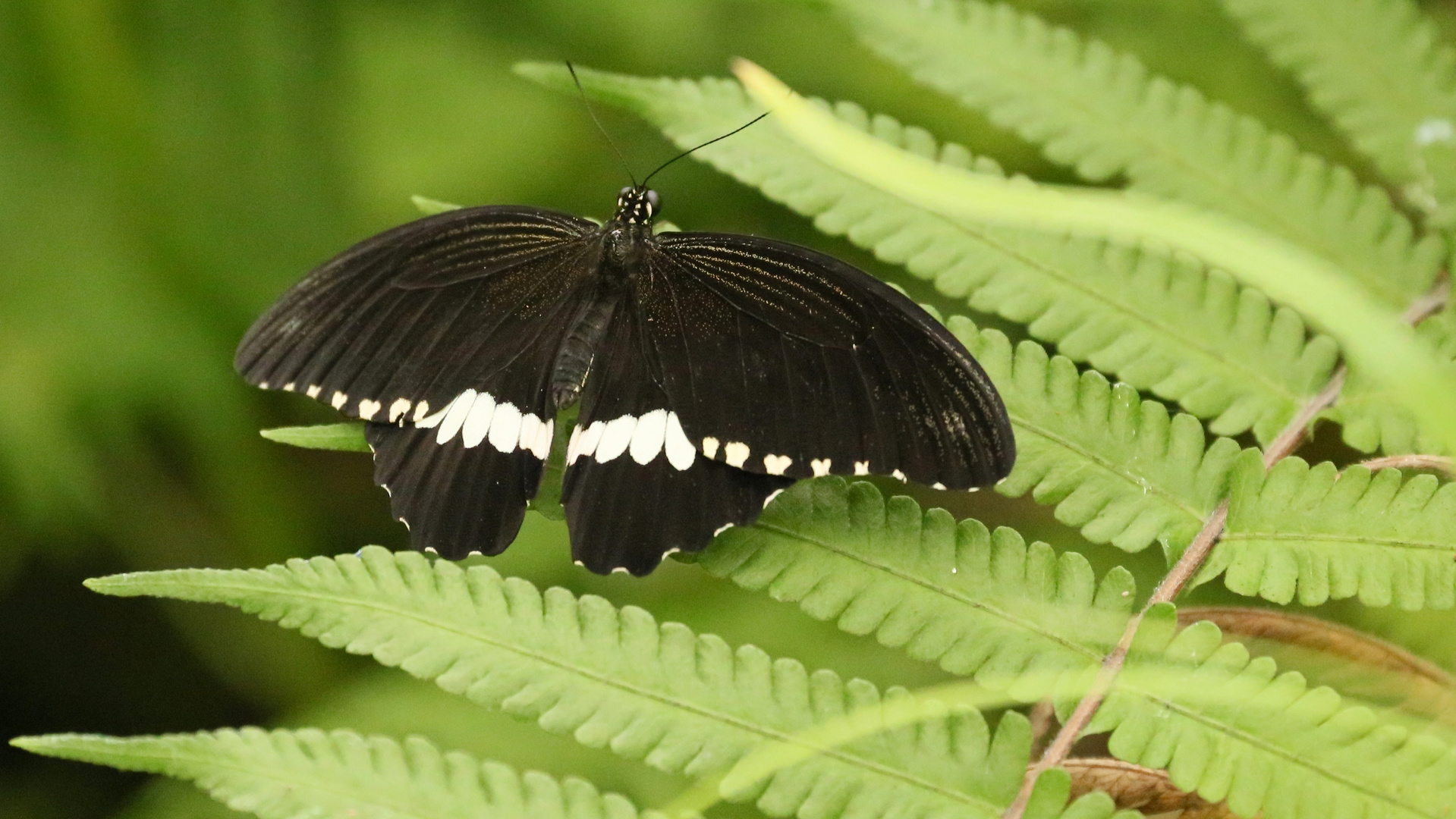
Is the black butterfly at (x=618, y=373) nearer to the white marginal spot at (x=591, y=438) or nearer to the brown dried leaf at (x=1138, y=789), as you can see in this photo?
the white marginal spot at (x=591, y=438)

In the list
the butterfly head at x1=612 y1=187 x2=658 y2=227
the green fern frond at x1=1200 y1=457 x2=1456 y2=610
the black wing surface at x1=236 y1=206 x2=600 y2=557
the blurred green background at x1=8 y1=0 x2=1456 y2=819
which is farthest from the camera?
the blurred green background at x1=8 y1=0 x2=1456 y2=819

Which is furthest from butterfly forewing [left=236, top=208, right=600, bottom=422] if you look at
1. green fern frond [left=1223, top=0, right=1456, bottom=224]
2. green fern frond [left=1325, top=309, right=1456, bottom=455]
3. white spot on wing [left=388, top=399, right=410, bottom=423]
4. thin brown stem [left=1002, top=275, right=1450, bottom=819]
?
green fern frond [left=1223, top=0, right=1456, bottom=224]

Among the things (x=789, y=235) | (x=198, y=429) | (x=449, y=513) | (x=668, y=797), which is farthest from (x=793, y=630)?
(x=198, y=429)

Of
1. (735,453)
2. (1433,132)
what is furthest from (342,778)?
(1433,132)

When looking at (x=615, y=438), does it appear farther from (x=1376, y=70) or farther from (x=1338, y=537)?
(x=1376, y=70)

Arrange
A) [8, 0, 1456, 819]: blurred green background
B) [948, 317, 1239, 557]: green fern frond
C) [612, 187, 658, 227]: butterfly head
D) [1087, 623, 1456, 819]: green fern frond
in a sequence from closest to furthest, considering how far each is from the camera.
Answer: [1087, 623, 1456, 819]: green fern frond, [948, 317, 1239, 557]: green fern frond, [612, 187, 658, 227]: butterfly head, [8, 0, 1456, 819]: blurred green background

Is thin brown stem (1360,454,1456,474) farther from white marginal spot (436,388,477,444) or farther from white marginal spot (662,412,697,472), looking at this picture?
white marginal spot (436,388,477,444)
